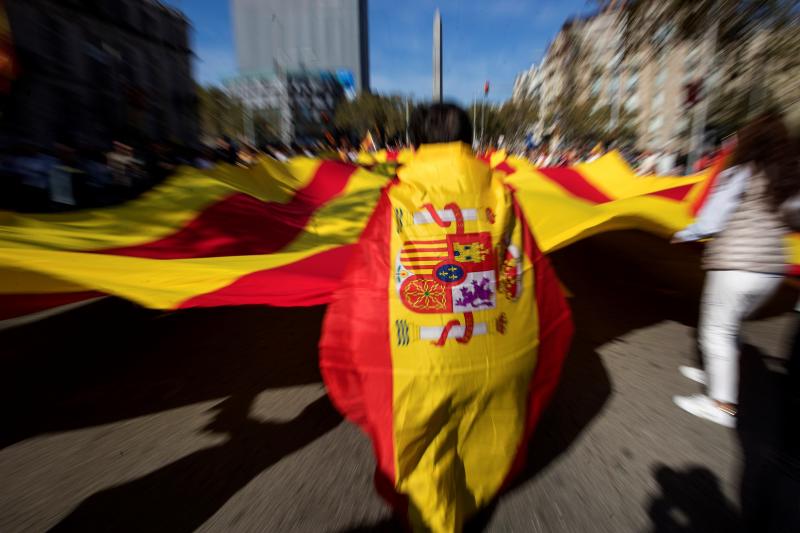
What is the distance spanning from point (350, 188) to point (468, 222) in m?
3.55

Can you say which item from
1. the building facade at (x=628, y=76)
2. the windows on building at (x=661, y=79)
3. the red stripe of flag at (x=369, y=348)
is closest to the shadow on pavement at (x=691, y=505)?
the red stripe of flag at (x=369, y=348)

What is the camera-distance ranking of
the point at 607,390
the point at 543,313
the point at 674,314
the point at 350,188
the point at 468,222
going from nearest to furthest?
the point at 468,222 < the point at 543,313 < the point at 607,390 < the point at 674,314 < the point at 350,188

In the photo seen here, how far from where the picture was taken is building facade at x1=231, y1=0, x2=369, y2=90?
223 feet

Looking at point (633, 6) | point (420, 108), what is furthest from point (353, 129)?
point (420, 108)

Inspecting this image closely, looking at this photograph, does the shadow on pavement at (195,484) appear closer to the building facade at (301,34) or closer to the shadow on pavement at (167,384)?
the shadow on pavement at (167,384)

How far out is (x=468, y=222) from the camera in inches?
62.7

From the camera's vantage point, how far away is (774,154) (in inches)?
80.3

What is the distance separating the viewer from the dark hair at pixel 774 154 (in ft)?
6.61

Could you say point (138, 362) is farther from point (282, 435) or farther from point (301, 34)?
point (301, 34)

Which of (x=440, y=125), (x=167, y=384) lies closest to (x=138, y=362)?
(x=167, y=384)

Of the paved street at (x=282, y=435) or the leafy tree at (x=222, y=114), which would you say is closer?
the paved street at (x=282, y=435)

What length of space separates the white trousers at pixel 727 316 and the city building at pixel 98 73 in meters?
17.6

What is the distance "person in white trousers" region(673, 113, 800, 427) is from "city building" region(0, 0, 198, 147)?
57.3ft

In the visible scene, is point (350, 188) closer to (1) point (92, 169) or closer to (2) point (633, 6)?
(1) point (92, 169)
